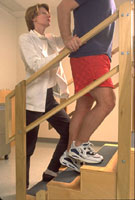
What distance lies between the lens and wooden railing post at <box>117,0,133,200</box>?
132 centimetres

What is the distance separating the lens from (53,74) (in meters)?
1.95

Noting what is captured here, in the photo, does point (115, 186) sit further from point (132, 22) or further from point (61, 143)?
point (132, 22)

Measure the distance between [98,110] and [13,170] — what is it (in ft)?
5.72

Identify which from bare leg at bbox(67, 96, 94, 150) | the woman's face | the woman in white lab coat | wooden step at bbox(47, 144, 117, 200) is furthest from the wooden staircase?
the woman's face

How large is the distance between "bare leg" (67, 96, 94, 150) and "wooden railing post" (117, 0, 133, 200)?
389 mm

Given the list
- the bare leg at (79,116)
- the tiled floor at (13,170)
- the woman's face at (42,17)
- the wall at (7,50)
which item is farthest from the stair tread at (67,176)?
the wall at (7,50)

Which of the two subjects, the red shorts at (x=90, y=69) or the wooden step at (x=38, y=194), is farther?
the wooden step at (x=38, y=194)

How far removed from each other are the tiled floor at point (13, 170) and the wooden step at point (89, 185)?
715 mm

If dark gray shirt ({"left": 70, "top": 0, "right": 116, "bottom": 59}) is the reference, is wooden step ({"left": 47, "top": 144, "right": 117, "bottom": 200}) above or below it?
below

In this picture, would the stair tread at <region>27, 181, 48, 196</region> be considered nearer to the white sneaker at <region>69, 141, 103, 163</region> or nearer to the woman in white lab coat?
the woman in white lab coat

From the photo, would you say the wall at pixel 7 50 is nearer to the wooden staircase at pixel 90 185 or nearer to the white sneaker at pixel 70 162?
the white sneaker at pixel 70 162

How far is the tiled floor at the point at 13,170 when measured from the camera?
220 cm

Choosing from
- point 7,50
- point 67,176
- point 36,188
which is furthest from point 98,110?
point 7,50

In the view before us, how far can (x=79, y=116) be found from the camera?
1678 millimetres
